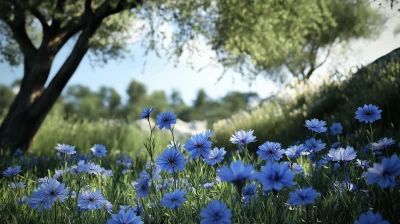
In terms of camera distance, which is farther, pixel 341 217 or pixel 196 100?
pixel 196 100

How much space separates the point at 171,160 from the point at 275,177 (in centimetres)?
69

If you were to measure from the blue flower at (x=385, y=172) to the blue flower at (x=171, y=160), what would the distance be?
92 centimetres

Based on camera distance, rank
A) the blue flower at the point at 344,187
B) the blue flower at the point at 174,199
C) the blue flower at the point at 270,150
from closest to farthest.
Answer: the blue flower at the point at 174,199 → the blue flower at the point at 270,150 → the blue flower at the point at 344,187

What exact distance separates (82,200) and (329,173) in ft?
6.86

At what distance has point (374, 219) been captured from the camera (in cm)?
141

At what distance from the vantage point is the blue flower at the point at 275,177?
1.40 metres

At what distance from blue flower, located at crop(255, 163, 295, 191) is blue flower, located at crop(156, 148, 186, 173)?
61 centimetres

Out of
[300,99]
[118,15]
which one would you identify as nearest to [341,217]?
[300,99]

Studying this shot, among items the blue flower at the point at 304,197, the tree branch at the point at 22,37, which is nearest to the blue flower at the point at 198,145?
the blue flower at the point at 304,197

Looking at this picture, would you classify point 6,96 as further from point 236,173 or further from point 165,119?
point 236,173

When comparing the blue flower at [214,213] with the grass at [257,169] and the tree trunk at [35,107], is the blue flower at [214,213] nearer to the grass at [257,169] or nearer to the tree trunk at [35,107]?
the grass at [257,169]

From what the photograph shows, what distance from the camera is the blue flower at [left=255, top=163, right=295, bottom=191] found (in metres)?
1.40

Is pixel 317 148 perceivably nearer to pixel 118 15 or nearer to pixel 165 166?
pixel 165 166

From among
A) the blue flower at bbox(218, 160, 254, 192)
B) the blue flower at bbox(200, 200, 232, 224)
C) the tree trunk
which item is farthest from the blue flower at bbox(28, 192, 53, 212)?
the tree trunk
